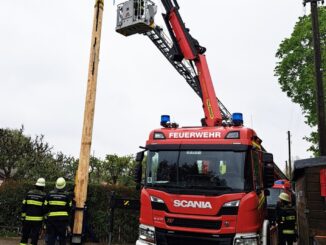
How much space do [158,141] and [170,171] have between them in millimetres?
774

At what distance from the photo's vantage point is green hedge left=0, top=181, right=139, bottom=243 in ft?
42.4

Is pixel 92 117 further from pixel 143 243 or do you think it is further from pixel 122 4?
pixel 122 4

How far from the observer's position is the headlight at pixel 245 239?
248 inches

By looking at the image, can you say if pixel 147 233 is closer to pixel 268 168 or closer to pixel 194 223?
pixel 194 223

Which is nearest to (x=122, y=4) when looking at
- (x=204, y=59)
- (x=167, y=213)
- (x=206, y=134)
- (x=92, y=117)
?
(x=204, y=59)

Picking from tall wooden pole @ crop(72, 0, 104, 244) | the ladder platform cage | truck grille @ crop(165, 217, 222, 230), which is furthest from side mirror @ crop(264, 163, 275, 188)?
the ladder platform cage

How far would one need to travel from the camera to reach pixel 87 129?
789 centimetres

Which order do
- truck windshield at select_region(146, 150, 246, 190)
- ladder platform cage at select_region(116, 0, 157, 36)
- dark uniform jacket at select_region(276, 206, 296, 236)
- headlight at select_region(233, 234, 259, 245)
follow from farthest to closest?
ladder platform cage at select_region(116, 0, 157, 36) → dark uniform jacket at select_region(276, 206, 296, 236) → truck windshield at select_region(146, 150, 246, 190) → headlight at select_region(233, 234, 259, 245)

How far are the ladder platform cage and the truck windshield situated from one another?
9469 millimetres

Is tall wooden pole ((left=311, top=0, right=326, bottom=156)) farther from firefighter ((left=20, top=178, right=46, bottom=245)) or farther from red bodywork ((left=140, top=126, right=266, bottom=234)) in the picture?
firefighter ((left=20, top=178, right=46, bottom=245))

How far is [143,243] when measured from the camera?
6.99 metres

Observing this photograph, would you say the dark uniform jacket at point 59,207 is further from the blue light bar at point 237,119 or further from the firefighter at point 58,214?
the blue light bar at point 237,119

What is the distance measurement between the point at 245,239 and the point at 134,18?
38.5 ft

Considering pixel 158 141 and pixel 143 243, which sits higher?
pixel 158 141
